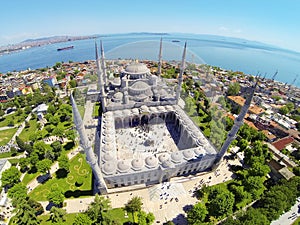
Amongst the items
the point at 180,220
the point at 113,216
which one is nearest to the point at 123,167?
the point at 113,216

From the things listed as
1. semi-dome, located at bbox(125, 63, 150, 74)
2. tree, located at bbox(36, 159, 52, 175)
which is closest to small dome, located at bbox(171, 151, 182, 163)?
tree, located at bbox(36, 159, 52, 175)

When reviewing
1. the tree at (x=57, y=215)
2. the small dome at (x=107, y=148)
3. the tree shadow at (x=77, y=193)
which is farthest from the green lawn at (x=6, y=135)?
the small dome at (x=107, y=148)

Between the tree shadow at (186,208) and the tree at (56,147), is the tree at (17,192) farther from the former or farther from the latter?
the tree shadow at (186,208)

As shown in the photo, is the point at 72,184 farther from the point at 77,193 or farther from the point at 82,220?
the point at 82,220

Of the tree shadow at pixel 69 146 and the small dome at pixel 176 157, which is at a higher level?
the small dome at pixel 176 157

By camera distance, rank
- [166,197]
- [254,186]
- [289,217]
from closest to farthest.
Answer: [289,217]
[254,186]
[166,197]

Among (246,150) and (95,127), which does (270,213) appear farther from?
(95,127)

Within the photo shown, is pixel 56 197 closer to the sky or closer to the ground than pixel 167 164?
closer to the ground

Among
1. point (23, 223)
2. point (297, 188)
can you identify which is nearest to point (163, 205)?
point (23, 223)
